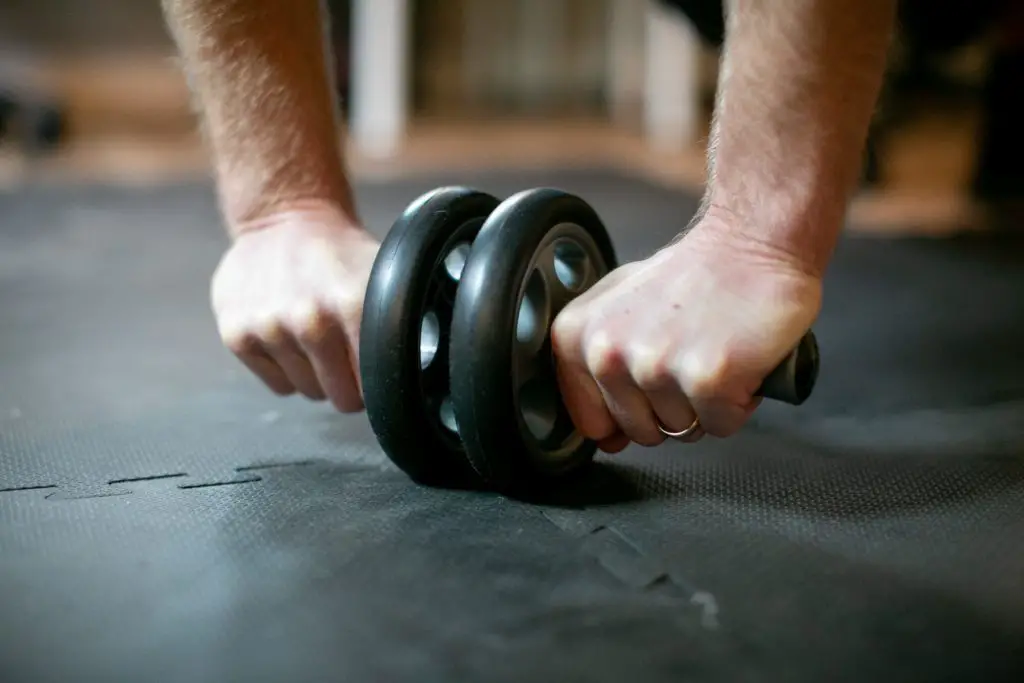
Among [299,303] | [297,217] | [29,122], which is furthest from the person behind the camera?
[29,122]

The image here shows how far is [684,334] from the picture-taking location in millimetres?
780

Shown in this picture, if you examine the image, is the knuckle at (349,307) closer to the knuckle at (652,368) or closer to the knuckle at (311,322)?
the knuckle at (311,322)

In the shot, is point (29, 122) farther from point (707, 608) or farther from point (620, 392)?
point (707, 608)

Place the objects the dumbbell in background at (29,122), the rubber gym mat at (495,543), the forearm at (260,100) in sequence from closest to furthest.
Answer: the rubber gym mat at (495,543)
the forearm at (260,100)
the dumbbell in background at (29,122)

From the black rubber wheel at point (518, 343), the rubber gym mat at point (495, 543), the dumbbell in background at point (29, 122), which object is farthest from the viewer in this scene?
the dumbbell in background at point (29, 122)

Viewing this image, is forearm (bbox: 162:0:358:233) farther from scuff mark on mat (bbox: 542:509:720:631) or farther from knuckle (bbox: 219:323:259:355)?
scuff mark on mat (bbox: 542:509:720:631)

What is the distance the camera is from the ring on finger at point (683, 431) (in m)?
0.83

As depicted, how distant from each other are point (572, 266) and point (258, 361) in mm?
310

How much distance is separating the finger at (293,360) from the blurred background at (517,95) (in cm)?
126

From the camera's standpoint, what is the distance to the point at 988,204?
2.49 metres

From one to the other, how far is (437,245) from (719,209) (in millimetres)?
244

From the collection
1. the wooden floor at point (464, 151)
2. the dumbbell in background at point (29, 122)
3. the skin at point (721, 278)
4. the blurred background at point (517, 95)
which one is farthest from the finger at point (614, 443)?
the dumbbell in background at point (29, 122)

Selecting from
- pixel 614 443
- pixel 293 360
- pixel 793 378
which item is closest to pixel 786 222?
pixel 793 378

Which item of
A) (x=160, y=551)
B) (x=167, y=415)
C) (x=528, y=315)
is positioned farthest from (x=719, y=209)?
(x=167, y=415)
